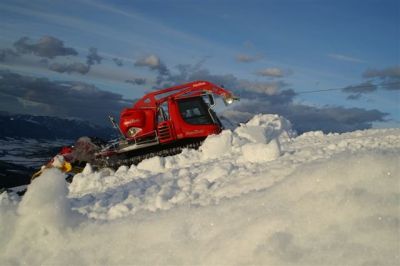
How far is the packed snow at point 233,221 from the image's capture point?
4.43 m

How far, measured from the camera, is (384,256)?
415cm

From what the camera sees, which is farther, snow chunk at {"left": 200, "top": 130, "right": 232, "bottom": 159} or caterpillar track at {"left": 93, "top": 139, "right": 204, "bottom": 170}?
caterpillar track at {"left": 93, "top": 139, "right": 204, "bottom": 170}

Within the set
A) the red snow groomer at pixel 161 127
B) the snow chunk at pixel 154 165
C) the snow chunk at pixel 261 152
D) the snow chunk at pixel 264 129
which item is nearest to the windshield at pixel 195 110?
the red snow groomer at pixel 161 127

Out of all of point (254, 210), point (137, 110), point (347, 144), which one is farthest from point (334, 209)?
point (137, 110)

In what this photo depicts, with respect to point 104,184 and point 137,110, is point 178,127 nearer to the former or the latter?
point 137,110

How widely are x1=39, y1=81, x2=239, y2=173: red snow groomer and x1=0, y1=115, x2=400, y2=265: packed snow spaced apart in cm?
858

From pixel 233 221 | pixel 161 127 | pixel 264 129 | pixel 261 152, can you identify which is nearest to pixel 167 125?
pixel 161 127

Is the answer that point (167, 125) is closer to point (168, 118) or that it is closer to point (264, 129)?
point (168, 118)

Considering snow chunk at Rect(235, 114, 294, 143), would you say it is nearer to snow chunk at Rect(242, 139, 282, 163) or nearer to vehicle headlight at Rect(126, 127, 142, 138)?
vehicle headlight at Rect(126, 127, 142, 138)

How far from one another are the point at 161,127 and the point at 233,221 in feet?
37.5

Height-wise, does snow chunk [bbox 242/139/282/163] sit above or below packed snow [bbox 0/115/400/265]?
above

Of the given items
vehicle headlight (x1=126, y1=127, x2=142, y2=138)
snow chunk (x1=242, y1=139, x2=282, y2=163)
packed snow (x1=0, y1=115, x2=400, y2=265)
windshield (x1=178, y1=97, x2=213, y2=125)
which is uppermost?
windshield (x1=178, y1=97, x2=213, y2=125)

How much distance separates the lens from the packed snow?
4430 mm

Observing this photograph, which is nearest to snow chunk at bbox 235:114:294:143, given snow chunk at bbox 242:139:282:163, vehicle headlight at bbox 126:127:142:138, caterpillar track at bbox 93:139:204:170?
caterpillar track at bbox 93:139:204:170
